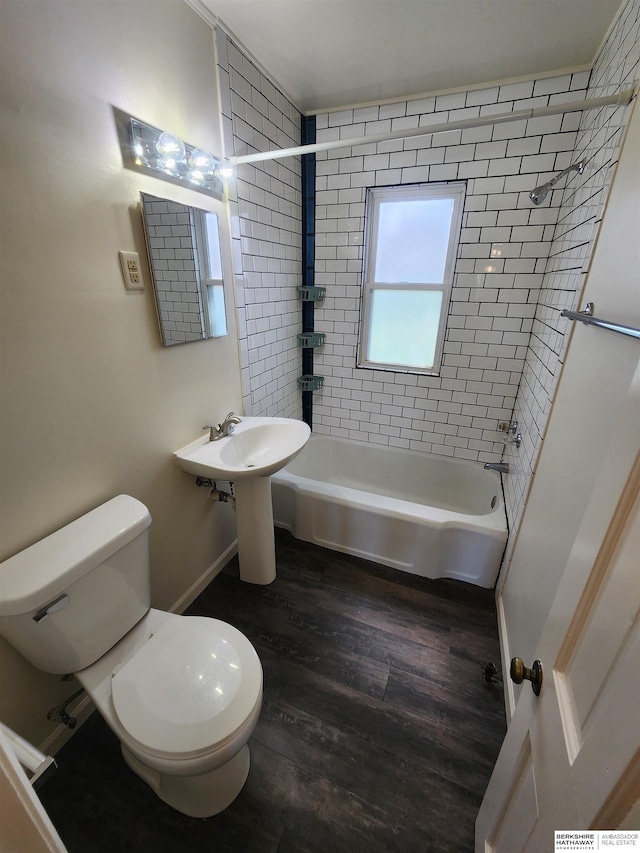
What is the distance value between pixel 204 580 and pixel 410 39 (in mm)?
2691

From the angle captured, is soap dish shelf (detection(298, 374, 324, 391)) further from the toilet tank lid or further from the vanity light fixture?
the toilet tank lid

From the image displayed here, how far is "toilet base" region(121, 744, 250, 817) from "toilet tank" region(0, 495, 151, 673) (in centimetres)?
43

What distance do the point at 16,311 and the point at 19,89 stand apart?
0.53 metres

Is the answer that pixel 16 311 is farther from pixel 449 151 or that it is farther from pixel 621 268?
pixel 449 151

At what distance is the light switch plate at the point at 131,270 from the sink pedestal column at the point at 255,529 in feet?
2.96

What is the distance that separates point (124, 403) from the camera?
→ 1.22 meters

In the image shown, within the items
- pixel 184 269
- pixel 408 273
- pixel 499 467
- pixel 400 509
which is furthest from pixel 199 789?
pixel 408 273

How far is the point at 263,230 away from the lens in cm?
189

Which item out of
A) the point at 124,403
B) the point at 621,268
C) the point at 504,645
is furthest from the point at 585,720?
the point at 124,403

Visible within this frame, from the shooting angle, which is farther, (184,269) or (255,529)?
(255,529)

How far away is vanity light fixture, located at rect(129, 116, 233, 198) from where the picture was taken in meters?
1.13

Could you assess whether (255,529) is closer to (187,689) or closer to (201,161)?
(187,689)

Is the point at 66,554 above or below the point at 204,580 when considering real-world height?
above

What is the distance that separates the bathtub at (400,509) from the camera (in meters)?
1.84
